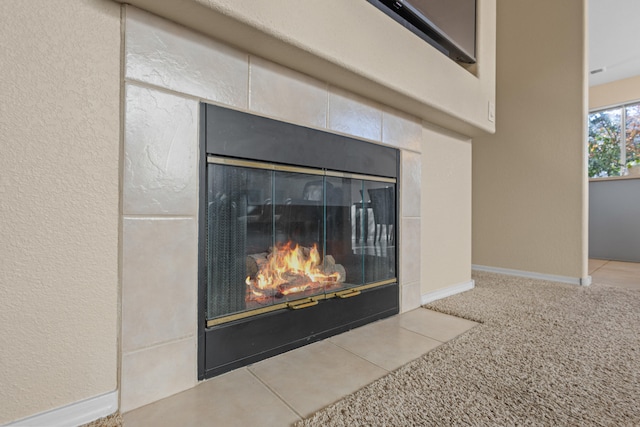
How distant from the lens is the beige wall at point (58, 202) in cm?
74

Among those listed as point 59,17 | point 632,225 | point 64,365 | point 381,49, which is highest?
point 381,49

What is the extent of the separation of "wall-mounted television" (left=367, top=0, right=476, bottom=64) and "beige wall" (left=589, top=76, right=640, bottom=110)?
4466 mm

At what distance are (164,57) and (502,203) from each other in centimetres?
305

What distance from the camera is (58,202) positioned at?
80 centimetres

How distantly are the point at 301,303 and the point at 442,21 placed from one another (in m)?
1.73

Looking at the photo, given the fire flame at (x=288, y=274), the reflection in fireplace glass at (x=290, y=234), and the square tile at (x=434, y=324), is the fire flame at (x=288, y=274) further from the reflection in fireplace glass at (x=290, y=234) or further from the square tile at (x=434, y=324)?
the square tile at (x=434, y=324)

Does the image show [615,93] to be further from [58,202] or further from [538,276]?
[58,202]

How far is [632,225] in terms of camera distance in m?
3.66

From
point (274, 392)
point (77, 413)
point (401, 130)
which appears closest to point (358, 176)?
point (401, 130)

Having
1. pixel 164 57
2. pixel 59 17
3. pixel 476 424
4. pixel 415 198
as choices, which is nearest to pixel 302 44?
pixel 164 57

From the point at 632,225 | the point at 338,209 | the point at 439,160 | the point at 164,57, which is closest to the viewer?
the point at 164,57

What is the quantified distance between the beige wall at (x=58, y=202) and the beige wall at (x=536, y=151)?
314 cm

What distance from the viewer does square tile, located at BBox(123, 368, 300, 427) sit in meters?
0.84

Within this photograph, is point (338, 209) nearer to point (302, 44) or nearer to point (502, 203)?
point (302, 44)
